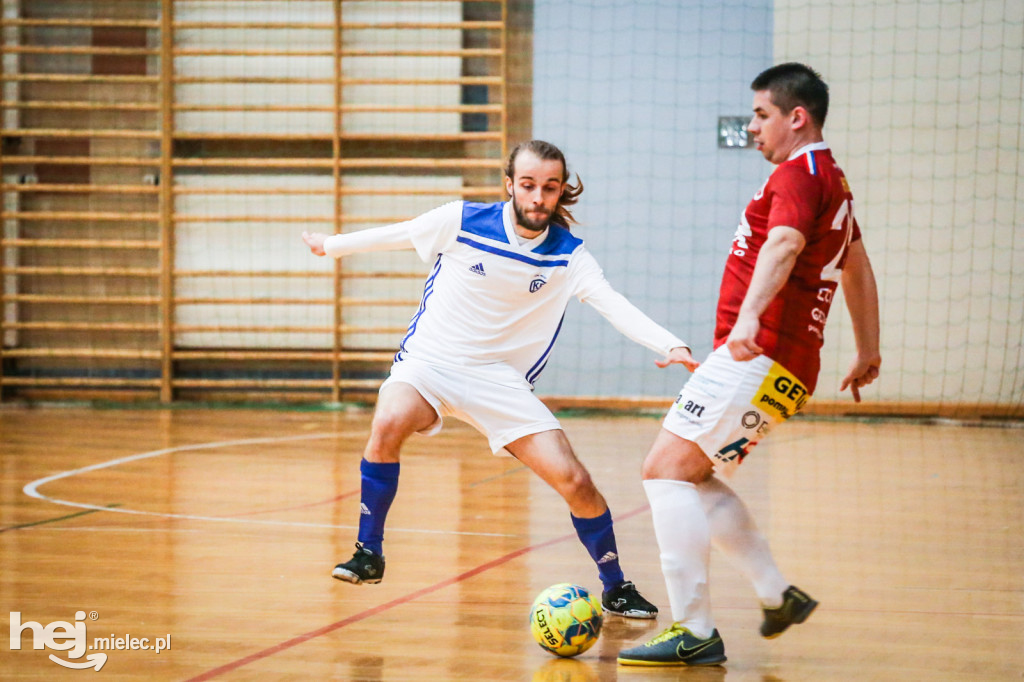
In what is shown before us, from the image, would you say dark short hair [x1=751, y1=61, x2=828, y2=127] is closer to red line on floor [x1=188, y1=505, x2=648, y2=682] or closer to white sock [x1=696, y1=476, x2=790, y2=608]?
white sock [x1=696, y1=476, x2=790, y2=608]

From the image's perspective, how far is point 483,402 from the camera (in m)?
3.39

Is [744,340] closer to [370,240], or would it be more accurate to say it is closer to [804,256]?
[804,256]

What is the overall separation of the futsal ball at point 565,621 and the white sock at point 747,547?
1.20 ft

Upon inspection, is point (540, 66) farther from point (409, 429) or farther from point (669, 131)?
point (409, 429)

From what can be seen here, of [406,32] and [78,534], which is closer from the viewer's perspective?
[78,534]

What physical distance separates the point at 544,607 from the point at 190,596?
1.18 meters

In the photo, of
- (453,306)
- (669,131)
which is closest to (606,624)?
(453,306)

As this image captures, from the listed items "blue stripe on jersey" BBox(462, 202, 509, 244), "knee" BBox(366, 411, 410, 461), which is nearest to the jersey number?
"blue stripe on jersey" BBox(462, 202, 509, 244)

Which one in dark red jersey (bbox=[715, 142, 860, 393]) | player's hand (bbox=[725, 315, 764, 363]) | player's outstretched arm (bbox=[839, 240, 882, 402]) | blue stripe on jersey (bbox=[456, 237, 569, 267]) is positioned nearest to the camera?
player's hand (bbox=[725, 315, 764, 363])

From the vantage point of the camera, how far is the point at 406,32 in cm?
912

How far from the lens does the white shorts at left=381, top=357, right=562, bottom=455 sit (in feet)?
11.0

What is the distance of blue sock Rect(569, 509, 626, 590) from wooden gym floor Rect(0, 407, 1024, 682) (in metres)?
0.16

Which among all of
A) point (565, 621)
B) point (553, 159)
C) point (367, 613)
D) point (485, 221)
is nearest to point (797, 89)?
point (553, 159)

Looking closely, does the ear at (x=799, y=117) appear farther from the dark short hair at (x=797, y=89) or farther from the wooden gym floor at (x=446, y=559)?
the wooden gym floor at (x=446, y=559)
